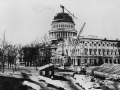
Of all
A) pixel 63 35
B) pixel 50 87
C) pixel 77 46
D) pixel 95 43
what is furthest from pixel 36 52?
pixel 63 35

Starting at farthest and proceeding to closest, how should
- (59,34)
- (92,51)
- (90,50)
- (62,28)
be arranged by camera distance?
1. (59,34)
2. (62,28)
3. (92,51)
4. (90,50)

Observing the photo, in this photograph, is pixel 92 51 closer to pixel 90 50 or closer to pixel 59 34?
pixel 90 50

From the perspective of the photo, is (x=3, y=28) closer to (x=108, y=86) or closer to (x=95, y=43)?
(x=108, y=86)

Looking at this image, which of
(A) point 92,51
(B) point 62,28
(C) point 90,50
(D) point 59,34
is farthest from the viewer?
(D) point 59,34

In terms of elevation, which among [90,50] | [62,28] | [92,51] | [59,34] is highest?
[62,28]

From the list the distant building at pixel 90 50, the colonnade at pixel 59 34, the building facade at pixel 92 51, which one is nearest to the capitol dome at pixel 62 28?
the colonnade at pixel 59 34

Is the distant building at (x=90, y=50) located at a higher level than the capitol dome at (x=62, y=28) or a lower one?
lower

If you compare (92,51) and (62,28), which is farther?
(62,28)

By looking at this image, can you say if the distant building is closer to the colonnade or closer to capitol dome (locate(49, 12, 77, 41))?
the colonnade

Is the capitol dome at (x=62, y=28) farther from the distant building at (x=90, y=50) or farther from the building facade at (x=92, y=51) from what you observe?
the building facade at (x=92, y=51)

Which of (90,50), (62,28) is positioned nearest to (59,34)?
(62,28)

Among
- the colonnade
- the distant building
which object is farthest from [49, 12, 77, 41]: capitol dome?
the distant building

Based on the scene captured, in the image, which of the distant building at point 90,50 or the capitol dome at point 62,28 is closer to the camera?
the distant building at point 90,50
